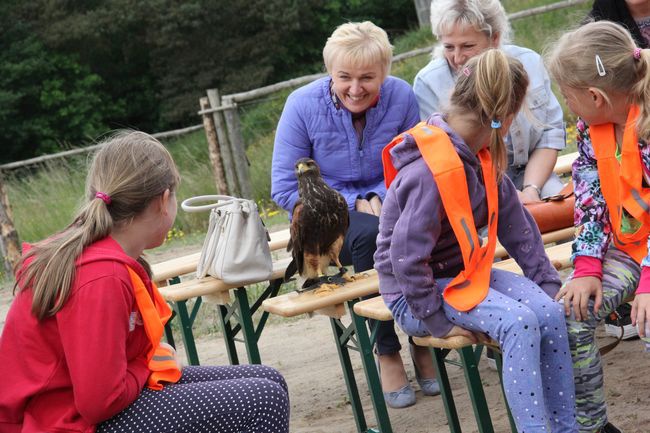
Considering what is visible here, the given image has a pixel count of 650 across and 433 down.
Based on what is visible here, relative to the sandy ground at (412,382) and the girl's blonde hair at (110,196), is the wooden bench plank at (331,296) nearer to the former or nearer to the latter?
the sandy ground at (412,382)

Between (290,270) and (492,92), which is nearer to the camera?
(492,92)

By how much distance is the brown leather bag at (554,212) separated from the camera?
4.16 metres

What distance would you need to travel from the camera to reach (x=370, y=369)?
12.3ft

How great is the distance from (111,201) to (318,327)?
370 cm

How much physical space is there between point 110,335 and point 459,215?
3.66 feet

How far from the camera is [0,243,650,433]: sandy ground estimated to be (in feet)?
13.0

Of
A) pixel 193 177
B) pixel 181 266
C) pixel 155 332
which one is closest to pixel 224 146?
pixel 193 177

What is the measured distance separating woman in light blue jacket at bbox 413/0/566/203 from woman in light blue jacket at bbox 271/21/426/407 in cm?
20

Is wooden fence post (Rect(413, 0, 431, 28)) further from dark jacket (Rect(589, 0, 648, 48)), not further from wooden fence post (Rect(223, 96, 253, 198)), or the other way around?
dark jacket (Rect(589, 0, 648, 48))

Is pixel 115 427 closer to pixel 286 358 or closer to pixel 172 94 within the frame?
pixel 286 358

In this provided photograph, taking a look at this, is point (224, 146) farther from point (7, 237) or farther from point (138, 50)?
point (138, 50)

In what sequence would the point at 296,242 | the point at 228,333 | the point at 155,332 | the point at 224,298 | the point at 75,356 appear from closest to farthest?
the point at 75,356, the point at 155,332, the point at 296,242, the point at 224,298, the point at 228,333

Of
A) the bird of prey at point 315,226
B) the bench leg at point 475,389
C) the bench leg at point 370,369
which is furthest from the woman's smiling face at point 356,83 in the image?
the bench leg at point 475,389

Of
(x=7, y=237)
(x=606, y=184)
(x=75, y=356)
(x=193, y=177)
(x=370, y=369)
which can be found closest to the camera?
(x=75, y=356)
